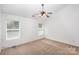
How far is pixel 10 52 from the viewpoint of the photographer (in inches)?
70.2

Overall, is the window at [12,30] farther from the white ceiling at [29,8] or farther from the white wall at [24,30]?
the white ceiling at [29,8]

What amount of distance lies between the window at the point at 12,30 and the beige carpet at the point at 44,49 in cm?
23

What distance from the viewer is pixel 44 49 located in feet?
5.98

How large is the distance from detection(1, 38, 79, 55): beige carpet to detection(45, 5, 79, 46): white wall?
103 mm

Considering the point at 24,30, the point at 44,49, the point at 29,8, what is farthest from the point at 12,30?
the point at 44,49

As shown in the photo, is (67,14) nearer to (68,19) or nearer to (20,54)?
(68,19)

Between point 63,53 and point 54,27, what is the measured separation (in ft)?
1.76

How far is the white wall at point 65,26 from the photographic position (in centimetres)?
175

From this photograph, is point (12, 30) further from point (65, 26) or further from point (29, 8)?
point (65, 26)

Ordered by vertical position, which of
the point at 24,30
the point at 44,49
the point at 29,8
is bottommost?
the point at 44,49

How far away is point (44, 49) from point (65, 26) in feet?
1.95

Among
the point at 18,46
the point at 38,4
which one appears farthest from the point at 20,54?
the point at 38,4

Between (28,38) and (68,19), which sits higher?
(68,19)

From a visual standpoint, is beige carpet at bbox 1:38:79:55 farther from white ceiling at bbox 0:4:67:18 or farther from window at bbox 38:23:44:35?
white ceiling at bbox 0:4:67:18
